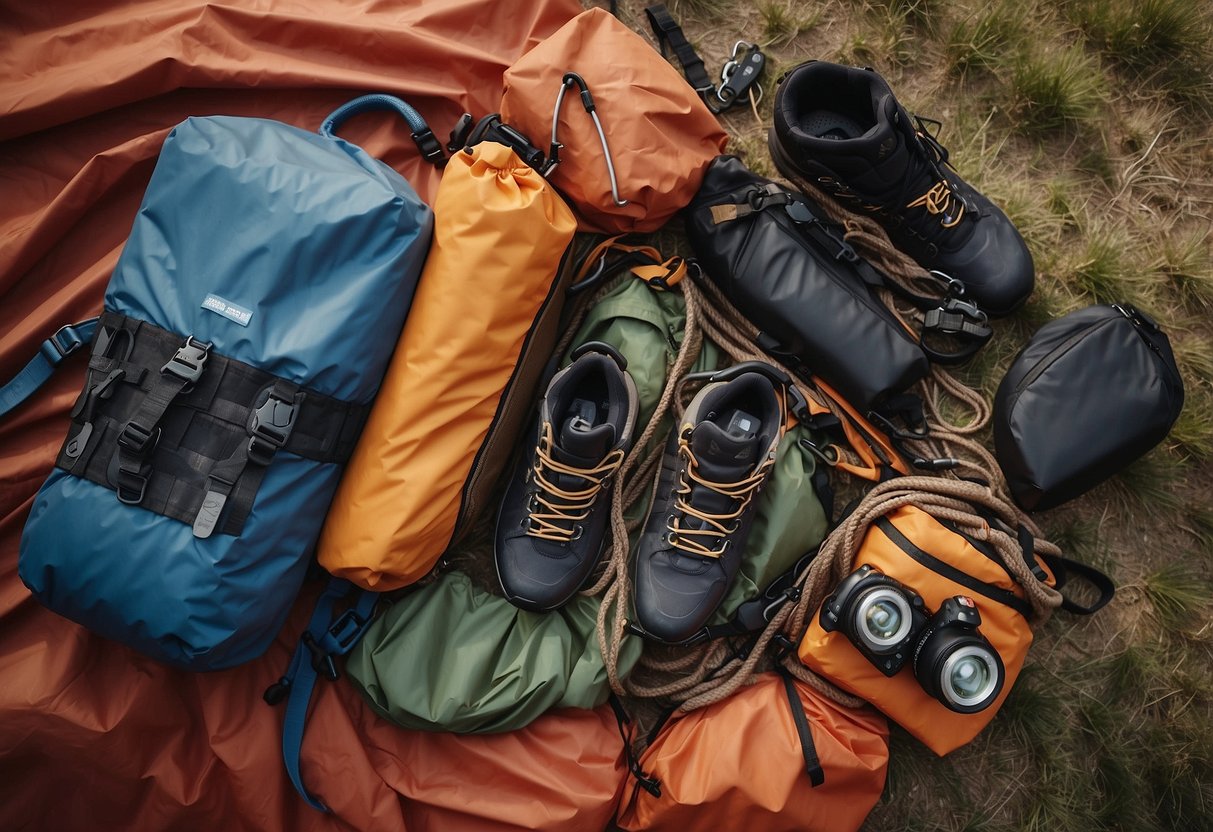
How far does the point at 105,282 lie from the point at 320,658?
110 cm

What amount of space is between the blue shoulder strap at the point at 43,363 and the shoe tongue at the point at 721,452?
4.91ft

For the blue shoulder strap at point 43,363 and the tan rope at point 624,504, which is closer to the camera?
the blue shoulder strap at point 43,363

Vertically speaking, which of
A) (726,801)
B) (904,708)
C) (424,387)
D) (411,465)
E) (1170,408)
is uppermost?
(1170,408)

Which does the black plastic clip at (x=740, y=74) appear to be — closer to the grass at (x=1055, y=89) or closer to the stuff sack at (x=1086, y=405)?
the grass at (x=1055, y=89)

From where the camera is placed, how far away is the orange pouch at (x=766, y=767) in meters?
1.76

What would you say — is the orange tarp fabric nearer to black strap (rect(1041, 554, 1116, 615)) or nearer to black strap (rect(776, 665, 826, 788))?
black strap (rect(776, 665, 826, 788))

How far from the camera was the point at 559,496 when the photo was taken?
186 centimetres

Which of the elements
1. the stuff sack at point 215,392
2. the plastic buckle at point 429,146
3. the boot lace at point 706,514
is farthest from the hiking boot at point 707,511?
the plastic buckle at point 429,146

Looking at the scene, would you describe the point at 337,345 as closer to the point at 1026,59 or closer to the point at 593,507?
the point at 593,507

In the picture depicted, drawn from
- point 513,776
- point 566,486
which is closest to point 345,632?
point 513,776

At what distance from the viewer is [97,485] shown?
1.54 meters

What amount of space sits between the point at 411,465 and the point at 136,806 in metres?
1.07

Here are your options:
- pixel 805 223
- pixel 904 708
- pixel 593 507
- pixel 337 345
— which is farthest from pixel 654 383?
pixel 904 708

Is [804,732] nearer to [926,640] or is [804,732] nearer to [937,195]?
[926,640]
